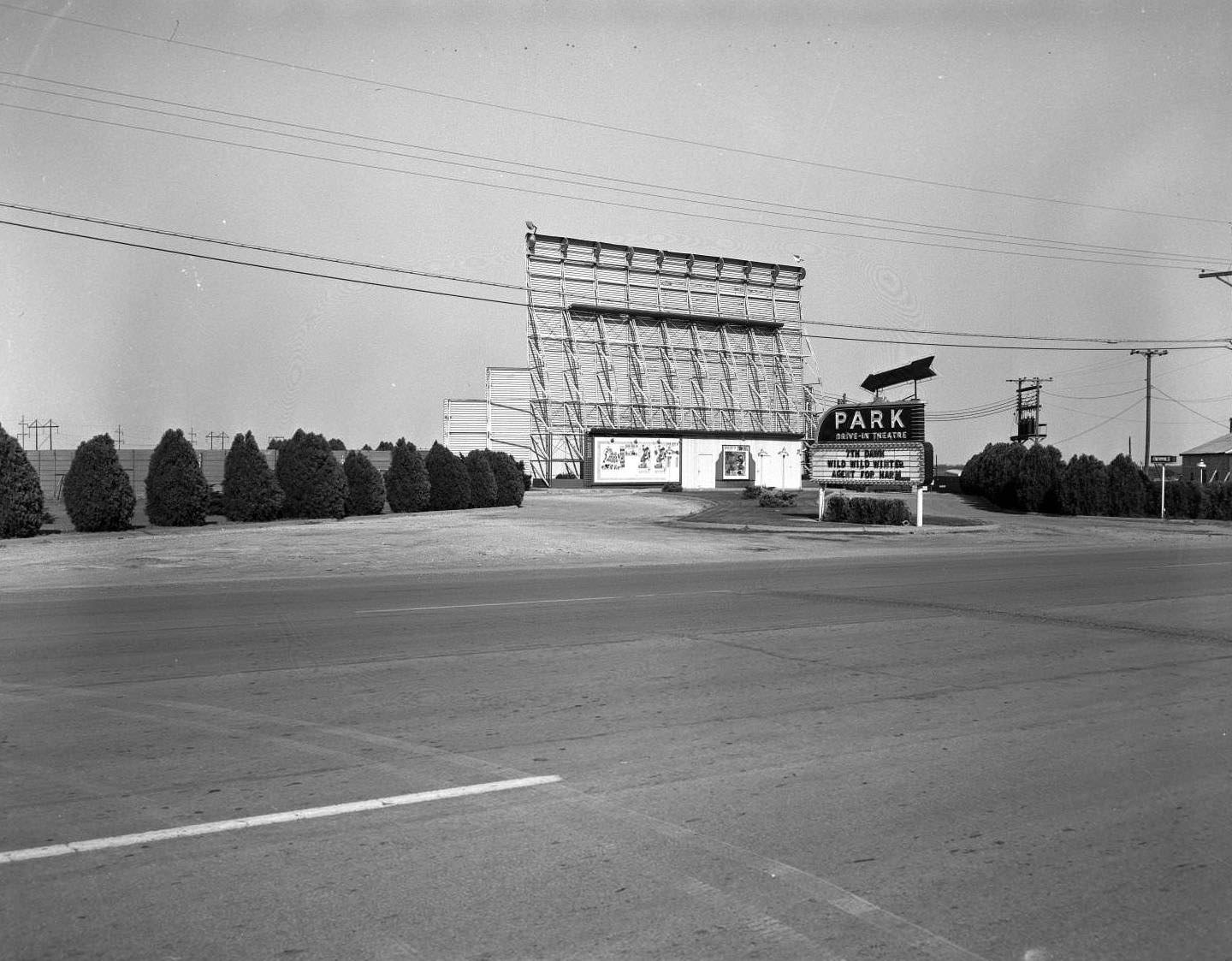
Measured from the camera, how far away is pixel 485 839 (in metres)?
4.78

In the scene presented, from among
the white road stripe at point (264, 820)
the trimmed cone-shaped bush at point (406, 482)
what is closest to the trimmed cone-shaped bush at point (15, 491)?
the trimmed cone-shaped bush at point (406, 482)

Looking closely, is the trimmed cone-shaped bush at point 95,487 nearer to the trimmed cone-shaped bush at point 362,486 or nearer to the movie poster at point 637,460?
the trimmed cone-shaped bush at point 362,486

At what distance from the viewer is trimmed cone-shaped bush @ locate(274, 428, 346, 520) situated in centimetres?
3136

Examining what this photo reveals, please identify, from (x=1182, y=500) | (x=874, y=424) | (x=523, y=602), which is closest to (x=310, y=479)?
(x=874, y=424)

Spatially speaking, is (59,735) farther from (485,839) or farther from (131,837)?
(485,839)

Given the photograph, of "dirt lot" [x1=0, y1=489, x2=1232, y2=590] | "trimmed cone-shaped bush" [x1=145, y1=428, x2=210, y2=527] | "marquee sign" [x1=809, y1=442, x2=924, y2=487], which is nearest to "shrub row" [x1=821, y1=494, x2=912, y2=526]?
"marquee sign" [x1=809, y1=442, x2=924, y2=487]

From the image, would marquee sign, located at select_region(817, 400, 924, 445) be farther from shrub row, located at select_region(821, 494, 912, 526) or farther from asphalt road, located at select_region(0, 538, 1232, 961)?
asphalt road, located at select_region(0, 538, 1232, 961)

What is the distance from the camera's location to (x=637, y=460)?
161ft

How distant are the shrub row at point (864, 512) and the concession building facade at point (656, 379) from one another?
13965 millimetres

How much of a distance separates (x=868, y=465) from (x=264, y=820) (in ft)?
105

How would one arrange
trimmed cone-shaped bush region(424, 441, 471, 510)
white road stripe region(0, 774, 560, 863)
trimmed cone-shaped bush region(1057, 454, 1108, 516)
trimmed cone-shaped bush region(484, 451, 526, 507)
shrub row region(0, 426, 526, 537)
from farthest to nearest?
trimmed cone-shaped bush region(1057, 454, 1108, 516)
trimmed cone-shaped bush region(484, 451, 526, 507)
trimmed cone-shaped bush region(424, 441, 471, 510)
shrub row region(0, 426, 526, 537)
white road stripe region(0, 774, 560, 863)

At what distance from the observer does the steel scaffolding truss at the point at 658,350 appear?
55.0 metres

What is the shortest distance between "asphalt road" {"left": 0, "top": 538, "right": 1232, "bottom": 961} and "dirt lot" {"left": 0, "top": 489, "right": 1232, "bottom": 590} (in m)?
8.96

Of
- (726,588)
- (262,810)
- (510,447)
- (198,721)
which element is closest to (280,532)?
(726,588)
